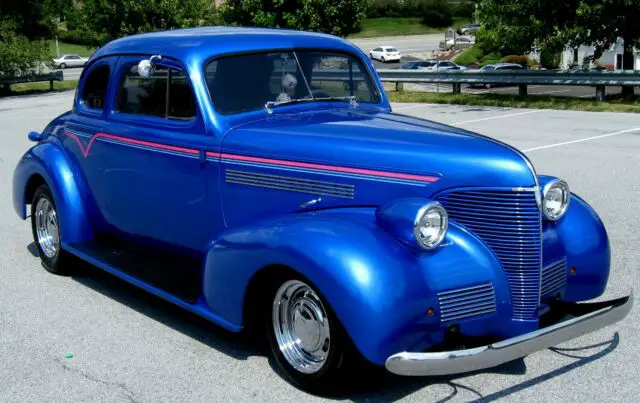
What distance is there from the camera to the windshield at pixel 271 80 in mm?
5281

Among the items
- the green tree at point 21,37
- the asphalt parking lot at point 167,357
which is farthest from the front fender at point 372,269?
the green tree at point 21,37

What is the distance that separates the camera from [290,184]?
4.72 m

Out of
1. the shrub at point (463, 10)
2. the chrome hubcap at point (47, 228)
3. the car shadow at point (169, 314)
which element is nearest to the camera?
the car shadow at point (169, 314)

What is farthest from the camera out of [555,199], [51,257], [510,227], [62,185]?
[51,257]

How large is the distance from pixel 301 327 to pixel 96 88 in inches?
124

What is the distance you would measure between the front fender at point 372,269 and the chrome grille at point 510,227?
72mm

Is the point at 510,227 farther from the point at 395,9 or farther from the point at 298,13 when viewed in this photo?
the point at 395,9

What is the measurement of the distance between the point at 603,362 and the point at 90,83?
14.4 feet

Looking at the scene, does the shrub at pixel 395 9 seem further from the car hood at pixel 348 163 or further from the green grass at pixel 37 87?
the car hood at pixel 348 163

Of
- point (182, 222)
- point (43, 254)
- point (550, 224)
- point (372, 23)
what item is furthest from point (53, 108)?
point (372, 23)

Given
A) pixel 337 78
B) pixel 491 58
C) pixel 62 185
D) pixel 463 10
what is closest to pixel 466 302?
pixel 337 78

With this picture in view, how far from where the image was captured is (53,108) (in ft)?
80.6

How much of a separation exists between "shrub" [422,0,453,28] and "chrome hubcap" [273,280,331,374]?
78.9 m

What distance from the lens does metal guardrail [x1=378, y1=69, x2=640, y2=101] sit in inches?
794
